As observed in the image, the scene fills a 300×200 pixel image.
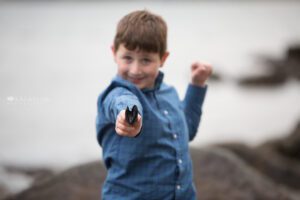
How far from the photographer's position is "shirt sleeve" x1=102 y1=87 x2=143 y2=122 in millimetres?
1787

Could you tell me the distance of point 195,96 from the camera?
246 centimetres

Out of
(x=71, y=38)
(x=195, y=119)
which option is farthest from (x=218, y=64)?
(x=195, y=119)

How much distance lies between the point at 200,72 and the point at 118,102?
0.74 m

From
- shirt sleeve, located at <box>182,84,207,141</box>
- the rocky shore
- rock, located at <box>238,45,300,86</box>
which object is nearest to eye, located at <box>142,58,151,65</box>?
shirt sleeve, located at <box>182,84,207,141</box>

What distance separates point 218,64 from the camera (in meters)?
13.6

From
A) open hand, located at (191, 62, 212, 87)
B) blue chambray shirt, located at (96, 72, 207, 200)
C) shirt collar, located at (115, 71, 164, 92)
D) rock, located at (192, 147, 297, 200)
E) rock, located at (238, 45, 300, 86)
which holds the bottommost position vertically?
rock, located at (238, 45, 300, 86)

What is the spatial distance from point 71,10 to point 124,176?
968 inches

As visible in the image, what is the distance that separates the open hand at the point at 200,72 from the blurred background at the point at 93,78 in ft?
4.17

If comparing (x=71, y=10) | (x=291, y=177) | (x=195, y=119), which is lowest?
(x=71, y=10)

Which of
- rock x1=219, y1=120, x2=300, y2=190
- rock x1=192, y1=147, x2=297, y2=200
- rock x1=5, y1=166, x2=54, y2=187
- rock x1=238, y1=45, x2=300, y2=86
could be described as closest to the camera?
rock x1=192, y1=147, x2=297, y2=200

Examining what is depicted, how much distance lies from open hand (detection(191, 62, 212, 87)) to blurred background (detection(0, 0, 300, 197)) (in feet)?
4.17

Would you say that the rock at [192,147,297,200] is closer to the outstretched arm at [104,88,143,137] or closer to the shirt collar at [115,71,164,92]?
the shirt collar at [115,71,164,92]

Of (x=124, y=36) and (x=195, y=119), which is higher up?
(x=124, y=36)

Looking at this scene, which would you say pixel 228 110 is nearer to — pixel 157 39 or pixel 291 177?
pixel 291 177
